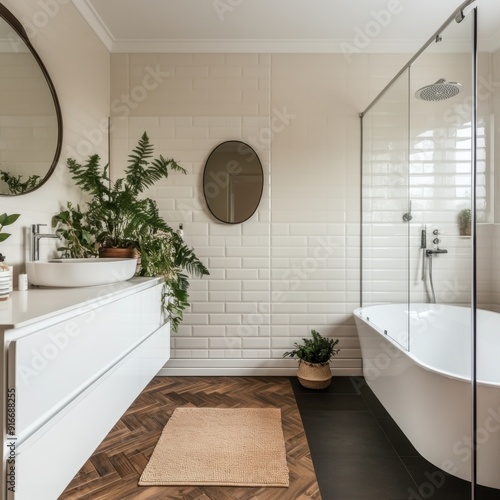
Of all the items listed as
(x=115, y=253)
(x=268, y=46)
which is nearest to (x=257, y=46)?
(x=268, y=46)

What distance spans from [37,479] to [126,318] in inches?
29.1

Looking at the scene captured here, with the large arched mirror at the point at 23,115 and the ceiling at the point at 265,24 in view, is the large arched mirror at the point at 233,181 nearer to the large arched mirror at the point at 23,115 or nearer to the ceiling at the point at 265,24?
the ceiling at the point at 265,24

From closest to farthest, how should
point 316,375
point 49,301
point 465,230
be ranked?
point 49,301, point 465,230, point 316,375

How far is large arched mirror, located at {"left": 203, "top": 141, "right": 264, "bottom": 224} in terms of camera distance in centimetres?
294

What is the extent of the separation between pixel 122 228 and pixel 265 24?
1.83 m

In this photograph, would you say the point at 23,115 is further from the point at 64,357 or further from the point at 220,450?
the point at 220,450

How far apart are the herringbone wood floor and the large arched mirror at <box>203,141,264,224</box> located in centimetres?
133

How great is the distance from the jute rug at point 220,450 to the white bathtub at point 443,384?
2.33ft

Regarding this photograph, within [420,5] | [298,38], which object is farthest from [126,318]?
[420,5]

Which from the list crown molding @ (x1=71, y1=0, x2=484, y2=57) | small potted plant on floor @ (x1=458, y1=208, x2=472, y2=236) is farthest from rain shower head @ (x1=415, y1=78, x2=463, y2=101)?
crown molding @ (x1=71, y1=0, x2=484, y2=57)

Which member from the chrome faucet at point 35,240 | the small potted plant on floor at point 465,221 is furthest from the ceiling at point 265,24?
the small potted plant on floor at point 465,221

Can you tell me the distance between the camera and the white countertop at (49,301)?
40.8 inches

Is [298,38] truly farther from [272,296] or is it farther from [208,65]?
[272,296]

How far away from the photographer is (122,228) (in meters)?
2.31
